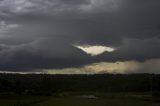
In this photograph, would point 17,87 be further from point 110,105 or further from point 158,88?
point 110,105

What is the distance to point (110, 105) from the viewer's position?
3792 inches

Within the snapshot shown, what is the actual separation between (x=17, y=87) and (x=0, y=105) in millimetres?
92263

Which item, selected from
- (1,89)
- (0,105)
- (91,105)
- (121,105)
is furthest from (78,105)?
(1,89)

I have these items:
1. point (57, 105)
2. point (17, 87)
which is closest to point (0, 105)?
point (57, 105)

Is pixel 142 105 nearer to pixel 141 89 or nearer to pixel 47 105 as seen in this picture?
pixel 47 105

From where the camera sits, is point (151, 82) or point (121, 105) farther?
point (151, 82)

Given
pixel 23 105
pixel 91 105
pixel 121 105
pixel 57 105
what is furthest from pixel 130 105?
pixel 23 105

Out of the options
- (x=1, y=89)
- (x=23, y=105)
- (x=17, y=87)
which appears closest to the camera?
(x=23, y=105)

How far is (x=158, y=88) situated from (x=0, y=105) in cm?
9643

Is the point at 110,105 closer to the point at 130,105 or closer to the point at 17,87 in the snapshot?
the point at 130,105

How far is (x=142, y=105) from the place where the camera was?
3728 inches

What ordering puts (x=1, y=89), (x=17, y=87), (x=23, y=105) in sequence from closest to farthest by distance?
1. (x=23, y=105)
2. (x=1, y=89)
3. (x=17, y=87)

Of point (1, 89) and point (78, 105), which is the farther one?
point (1, 89)

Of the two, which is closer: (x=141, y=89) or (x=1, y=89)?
(x=1, y=89)
